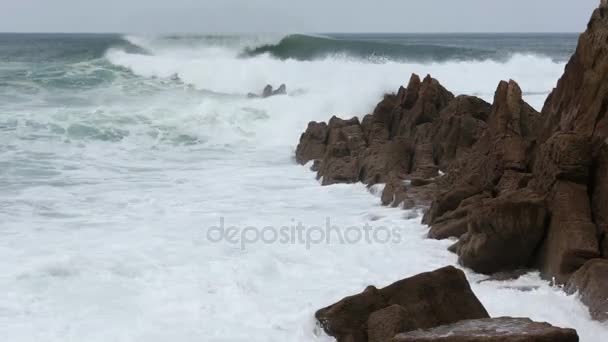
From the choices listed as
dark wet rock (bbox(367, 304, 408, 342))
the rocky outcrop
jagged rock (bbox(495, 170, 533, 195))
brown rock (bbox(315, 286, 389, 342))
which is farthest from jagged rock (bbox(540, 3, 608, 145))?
dark wet rock (bbox(367, 304, 408, 342))

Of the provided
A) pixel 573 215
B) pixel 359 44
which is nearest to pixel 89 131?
pixel 573 215

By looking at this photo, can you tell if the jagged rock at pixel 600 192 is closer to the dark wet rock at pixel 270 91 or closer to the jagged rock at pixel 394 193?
the jagged rock at pixel 394 193

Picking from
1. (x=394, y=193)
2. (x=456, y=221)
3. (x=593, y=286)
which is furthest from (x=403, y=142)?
(x=593, y=286)

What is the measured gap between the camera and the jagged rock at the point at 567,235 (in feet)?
20.3

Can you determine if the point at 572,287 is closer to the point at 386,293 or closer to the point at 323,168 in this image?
the point at 386,293

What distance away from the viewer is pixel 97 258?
24.1ft

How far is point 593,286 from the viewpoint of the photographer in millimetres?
5641

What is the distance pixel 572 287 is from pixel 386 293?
1618mm

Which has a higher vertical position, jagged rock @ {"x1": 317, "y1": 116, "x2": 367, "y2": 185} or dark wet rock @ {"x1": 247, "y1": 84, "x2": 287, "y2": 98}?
jagged rock @ {"x1": 317, "y1": 116, "x2": 367, "y2": 185}

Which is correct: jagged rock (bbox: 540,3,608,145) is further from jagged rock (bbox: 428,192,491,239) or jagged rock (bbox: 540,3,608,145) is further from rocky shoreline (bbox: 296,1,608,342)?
A: jagged rock (bbox: 428,192,491,239)

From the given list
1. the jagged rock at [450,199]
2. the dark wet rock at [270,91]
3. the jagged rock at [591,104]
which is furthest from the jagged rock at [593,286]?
the dark wet rock at [270,91]

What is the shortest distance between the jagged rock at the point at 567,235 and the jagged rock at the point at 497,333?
191 cm

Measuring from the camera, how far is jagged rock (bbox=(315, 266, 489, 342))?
201 inches

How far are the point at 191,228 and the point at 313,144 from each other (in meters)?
5.28
